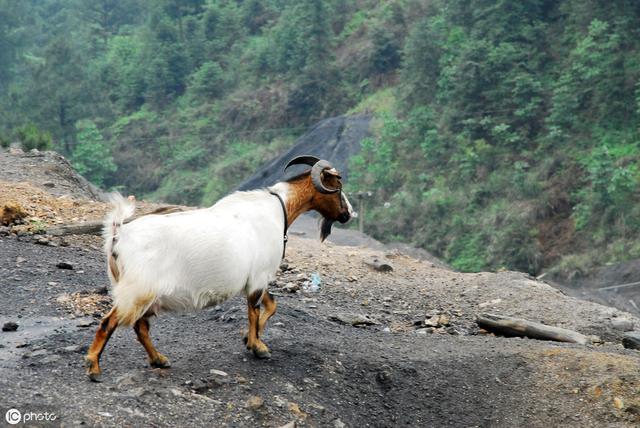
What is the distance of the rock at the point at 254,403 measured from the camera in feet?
21.6

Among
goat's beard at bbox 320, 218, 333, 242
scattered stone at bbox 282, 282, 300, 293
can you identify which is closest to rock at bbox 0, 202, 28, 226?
scattered stone at bbox 282, 282, 300, 293

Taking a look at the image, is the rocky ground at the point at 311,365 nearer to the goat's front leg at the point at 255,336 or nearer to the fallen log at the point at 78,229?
the goat's front leg at the point at 255,336

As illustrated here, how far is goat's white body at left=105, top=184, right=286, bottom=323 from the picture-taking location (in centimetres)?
657

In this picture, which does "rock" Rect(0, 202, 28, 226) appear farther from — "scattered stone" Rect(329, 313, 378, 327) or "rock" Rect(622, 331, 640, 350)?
"rock" Rect(622, 331, 640, 350)

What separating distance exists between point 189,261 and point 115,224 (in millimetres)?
643

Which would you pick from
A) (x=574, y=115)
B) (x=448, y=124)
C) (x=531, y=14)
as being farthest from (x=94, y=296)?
(x=531, y=14)

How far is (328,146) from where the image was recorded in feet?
148

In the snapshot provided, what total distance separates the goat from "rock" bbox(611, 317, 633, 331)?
5.33m

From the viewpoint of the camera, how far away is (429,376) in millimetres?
7918

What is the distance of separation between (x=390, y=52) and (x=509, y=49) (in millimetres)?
14484

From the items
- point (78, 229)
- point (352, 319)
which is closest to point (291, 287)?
point (352, 319)

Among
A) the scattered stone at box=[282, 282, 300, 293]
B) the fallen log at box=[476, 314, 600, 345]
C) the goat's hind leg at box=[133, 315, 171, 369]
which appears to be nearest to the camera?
the goat's hind leg at box=[133, 315, 171, 369]

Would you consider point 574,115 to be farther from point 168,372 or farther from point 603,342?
point 168,372

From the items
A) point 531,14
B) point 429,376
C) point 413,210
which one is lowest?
point 413,210
